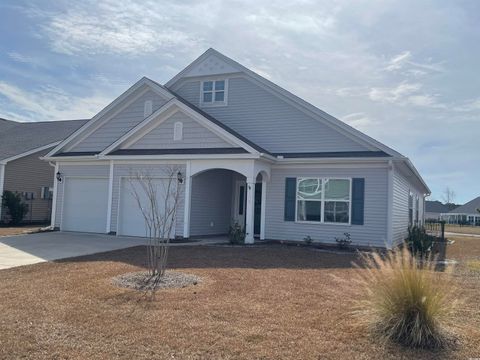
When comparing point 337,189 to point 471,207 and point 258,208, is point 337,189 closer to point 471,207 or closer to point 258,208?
point 258,208

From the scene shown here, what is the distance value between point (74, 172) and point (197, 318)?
14104 mm

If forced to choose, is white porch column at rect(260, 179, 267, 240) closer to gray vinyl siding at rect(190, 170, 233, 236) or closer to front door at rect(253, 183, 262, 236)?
front door at rect(253, 183, 262, 236)

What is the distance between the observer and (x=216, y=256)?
11.7 meters

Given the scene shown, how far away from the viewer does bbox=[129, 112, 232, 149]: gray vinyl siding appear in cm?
1578

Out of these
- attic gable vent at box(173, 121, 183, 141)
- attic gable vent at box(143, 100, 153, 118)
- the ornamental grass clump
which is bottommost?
the ornamental grass clump

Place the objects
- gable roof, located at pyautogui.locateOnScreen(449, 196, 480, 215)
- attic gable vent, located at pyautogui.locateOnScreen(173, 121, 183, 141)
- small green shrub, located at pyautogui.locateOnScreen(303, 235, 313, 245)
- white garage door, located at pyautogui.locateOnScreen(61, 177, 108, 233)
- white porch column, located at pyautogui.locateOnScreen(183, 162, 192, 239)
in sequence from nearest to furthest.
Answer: small green shrub, located at pyautogui.locateOnScreen(303, 235, 313, 245)
white porch column, located at pyautogui.locateOnScreen(183, 162, 192, 239)
attic gable vent, located at pyautogui.locateOnScreen(173, 121, 183, 141)
white garage door, located at pyautogui.locateOnScreen(61, 177, 108, 233)
gable roof, located at pyautogui.locateOnScreen(449, 196, 480, 215)

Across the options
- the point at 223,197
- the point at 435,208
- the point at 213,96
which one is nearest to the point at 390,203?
the point at 223,197

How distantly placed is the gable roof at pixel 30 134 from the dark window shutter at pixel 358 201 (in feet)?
59.0

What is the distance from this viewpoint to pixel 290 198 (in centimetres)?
1596

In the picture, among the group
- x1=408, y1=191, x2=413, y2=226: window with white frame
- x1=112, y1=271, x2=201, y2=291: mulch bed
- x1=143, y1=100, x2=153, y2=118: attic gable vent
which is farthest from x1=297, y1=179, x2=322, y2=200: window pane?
x1=112, y1=271, x2=201, y2=291: mulch bed

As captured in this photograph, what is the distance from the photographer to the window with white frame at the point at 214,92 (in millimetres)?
18203

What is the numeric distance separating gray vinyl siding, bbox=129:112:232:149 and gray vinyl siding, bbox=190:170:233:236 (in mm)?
1295

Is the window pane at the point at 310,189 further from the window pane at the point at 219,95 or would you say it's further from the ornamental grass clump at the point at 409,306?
the ornamental grass clump at the point at 409,306

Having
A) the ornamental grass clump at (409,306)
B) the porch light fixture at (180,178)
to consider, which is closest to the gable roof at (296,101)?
the porch light fixture at (180,178)
